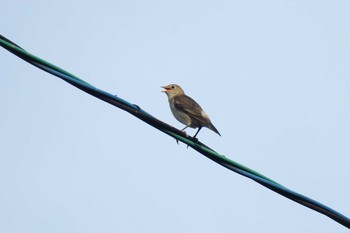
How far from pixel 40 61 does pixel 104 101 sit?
0.60 m

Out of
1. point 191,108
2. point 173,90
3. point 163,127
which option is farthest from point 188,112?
point 163,127

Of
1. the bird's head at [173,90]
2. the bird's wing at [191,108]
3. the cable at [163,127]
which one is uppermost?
the bird's head at [173,90]

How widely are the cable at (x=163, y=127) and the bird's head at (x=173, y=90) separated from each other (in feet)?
24.6

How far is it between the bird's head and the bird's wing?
0.82 metres

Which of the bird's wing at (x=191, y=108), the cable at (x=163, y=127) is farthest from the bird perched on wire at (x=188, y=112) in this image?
the cable at (x=163, y=127)

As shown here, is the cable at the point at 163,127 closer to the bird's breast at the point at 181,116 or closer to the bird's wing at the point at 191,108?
the bird's wing at the point at 191,108

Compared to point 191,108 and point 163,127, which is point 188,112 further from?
point 163,127

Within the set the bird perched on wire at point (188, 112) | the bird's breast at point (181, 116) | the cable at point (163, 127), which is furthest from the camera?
the bird's breast at point (181, 116)

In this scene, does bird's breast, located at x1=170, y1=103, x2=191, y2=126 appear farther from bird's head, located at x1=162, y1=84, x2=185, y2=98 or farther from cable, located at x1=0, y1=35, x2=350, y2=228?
cable, located at x1=0, y1=35, x2=350, y2=228

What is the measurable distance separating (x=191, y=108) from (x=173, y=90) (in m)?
2.05

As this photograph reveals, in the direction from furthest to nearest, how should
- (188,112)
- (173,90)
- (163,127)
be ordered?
(173,90)
(188,112)
(163,127)

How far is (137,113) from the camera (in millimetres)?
5492

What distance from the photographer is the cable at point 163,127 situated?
5.16 metres

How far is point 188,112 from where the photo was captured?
37.7ft
